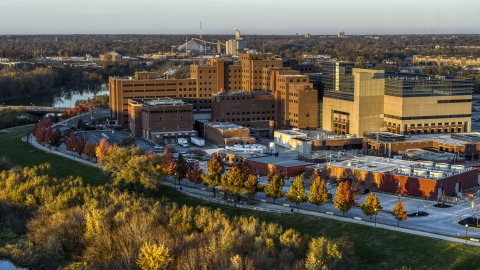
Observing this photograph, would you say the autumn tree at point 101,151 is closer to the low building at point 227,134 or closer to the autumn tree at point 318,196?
the low building at point 227,134

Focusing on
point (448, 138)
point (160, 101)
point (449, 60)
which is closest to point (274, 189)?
point (448, 138)

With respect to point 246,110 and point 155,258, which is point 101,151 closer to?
point 246,110

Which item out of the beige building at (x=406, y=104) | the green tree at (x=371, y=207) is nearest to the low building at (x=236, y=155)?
the beige building at (x=406, y=104)

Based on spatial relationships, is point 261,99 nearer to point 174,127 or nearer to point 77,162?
point 174,127

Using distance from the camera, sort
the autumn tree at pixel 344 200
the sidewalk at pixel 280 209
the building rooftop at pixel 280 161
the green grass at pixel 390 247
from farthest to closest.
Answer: the building rooftop at pixel 280 161, the autumn tree at pixel 344 200, the sidewalk at pixel 280 209, the green grass at pixel 390 247

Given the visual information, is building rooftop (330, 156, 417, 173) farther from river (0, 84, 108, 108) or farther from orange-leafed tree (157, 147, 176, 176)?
river (0, 84, 108, 108)

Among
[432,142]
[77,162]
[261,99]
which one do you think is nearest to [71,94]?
[261,99]
